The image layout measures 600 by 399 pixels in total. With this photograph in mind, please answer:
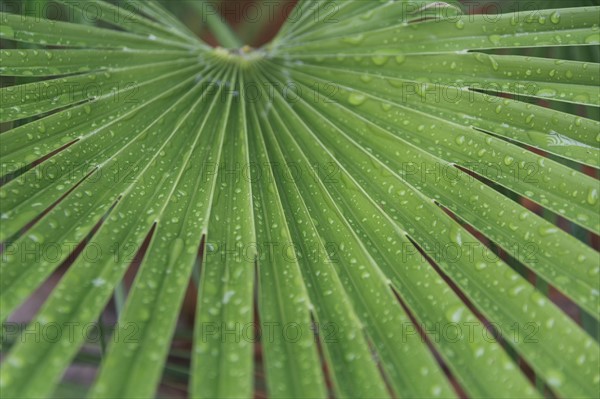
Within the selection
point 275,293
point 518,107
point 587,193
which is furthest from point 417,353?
point 518,107

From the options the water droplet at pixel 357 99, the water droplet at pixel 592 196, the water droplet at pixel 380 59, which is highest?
the water droplet at pixel 380 59

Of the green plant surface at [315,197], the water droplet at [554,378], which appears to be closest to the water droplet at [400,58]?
the green plant surface at [315,197]

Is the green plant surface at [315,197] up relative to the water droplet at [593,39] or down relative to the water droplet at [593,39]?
down

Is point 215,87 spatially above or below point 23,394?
above

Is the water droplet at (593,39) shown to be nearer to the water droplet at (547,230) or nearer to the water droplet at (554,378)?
the water droplet at (547,230)

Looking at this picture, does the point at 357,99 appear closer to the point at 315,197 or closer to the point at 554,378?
the point at 315,197

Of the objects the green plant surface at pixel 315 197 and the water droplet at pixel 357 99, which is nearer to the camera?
the green plant surface at pixel 315 197

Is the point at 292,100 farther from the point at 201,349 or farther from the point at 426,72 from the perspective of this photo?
the point at 201,349

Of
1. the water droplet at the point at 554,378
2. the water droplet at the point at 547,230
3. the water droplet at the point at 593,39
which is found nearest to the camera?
the water droplet at the point at 554,378

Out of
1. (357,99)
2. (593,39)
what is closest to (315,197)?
(357,99)

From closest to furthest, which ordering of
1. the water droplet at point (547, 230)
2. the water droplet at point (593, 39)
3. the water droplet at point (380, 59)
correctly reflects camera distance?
the water droplet at point (547, 230)
the water droplet at point (593, 39)
the water droplet at point (380, 59)
